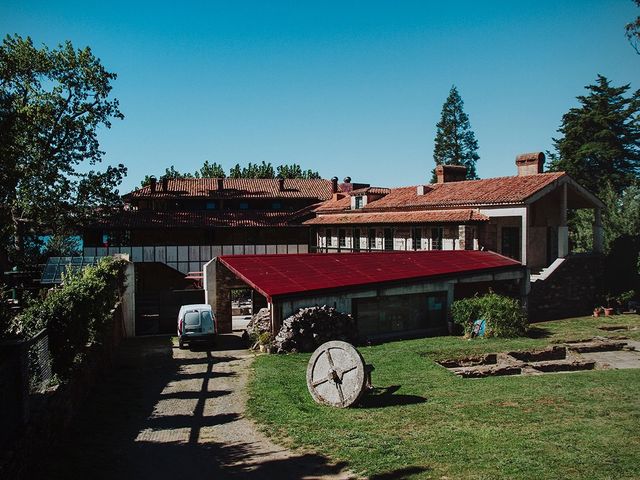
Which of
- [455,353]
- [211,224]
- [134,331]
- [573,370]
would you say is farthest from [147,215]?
[573,370]

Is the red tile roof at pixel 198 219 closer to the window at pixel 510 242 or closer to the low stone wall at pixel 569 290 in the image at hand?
the window at pixel 510 242

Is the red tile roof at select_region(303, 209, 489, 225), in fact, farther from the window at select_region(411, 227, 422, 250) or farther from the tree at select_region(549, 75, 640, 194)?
the tree at select_region(549, 75, 640, 194)

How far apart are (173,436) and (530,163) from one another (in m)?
30.5

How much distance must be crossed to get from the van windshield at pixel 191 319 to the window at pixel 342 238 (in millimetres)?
21056

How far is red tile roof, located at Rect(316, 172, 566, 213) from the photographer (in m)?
29.9

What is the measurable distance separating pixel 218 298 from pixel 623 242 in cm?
2443

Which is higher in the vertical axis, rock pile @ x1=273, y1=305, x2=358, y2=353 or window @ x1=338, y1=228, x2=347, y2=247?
window @ x1=338, y1=228, x2=347, y2=247

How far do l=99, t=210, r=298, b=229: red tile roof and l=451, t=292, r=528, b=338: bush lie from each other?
71.9 ft

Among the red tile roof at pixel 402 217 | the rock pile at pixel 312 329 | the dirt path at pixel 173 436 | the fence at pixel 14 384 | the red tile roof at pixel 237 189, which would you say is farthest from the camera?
the red tile roof at pixel 237 189

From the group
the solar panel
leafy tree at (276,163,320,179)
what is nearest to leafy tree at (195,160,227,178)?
leafy tree at (276,163,320,179)

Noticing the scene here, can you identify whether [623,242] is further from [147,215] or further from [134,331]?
[147,215]

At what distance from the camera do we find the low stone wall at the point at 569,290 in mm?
29047

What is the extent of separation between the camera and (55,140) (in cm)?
3419

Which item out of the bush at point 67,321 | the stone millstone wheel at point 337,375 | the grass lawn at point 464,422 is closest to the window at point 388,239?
the grass lawn at point 464,422
